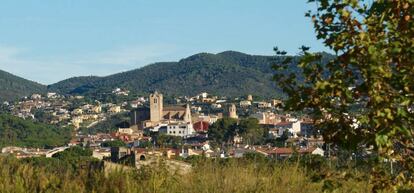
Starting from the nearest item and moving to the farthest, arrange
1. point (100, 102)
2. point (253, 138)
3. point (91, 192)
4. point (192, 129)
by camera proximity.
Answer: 1. point (91, 192)
2. point (253, 138)
3. point (192, 129)
4. point (100, 102)

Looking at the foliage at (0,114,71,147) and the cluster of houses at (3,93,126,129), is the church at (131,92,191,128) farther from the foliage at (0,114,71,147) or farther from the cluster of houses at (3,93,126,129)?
the foliage at (0,114,71,147)

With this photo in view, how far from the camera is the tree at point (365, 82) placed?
13.0 feet

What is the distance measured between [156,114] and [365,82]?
131849 mm

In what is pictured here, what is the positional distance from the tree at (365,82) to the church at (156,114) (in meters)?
126

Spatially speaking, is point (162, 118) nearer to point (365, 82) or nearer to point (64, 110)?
point (64, 110)

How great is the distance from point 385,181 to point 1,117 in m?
104

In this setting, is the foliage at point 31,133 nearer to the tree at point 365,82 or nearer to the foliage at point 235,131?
the foliage at point 235,131

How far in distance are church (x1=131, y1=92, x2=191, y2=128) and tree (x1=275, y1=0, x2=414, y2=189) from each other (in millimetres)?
126270

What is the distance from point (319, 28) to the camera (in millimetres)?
4312

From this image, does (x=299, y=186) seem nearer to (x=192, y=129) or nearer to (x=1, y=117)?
(x=1, y=117)

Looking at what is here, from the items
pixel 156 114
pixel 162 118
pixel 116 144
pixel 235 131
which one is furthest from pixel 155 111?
pixel 116 144

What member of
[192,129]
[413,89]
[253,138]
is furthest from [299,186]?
[192,129]

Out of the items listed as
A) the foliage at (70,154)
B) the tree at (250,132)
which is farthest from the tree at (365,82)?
the tree at (250,132)

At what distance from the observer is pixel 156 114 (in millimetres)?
135625
